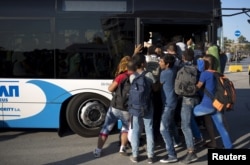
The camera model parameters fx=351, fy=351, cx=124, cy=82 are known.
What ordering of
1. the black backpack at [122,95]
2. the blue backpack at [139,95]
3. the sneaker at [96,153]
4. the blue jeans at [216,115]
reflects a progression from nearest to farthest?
the blue backpack at [139,95] < the black backpack at [122,95] < the blue jeans at [216,115] < the sneaker at [96,153]

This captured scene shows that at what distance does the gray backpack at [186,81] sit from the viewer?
17.1 ft

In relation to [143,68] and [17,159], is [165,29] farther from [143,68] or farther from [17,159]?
Result: [17,159]

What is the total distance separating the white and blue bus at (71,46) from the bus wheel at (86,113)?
0.06 feet

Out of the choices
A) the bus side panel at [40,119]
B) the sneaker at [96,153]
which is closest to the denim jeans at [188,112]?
the sneaker at [96,153]

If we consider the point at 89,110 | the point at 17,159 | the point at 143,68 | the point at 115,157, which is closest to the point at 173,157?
the point at 115,157

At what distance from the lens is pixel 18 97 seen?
6.68m

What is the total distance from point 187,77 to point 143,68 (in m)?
0.67

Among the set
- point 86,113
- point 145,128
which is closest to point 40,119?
point 86,113

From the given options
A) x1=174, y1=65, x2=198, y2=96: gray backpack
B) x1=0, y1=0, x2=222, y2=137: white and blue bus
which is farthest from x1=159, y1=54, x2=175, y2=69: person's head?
x1=0, y1=0, x2=222, y2=137: white and blue bus

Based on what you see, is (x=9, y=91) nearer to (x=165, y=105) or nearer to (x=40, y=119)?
(x=40, y=119)

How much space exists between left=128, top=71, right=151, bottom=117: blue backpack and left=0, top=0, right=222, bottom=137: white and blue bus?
60.7 inches

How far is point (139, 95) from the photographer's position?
504 centimetres

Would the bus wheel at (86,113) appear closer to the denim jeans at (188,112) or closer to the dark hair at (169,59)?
the denim jeans at (188,112)

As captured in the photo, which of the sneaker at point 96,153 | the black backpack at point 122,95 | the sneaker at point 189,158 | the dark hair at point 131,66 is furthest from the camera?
the sneaker at point 96,153
